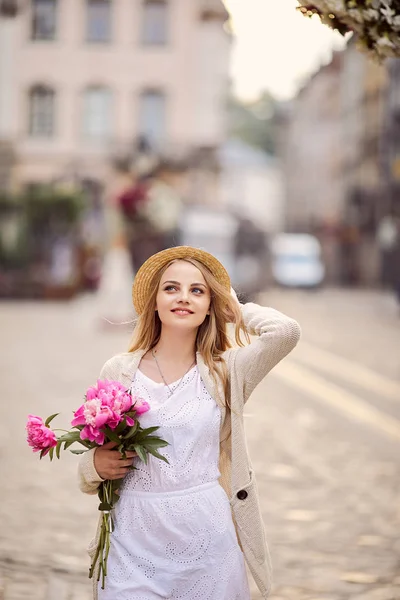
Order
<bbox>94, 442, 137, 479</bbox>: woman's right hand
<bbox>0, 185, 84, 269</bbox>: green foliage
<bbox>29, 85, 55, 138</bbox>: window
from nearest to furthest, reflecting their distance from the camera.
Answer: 1. <bbox>94, 442, 137, 479</bbox>: woman's right hand
2. <bbox>0, 185, 84, 269</bbox>: green foliage
3. <bbox>29, 85, 55, 138</bbox>: window

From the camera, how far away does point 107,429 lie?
3.02 meters

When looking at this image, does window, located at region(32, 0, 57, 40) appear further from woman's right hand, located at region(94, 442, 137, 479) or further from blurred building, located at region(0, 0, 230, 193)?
woman's right hand, located at region(94, 442, 137, 479)

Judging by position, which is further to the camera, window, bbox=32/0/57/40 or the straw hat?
window, bbox=32/0/57/40

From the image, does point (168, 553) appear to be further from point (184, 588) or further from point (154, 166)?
point (154, 166)

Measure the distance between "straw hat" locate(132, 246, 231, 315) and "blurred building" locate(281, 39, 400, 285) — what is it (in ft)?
130

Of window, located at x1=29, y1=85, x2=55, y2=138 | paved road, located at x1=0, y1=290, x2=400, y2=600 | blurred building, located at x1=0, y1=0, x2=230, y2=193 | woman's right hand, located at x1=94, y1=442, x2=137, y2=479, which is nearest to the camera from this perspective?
woman's right hand, located at x1=94, y1=442, x2=137, y2=479

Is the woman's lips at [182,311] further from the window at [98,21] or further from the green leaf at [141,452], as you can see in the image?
the window at [98,21]

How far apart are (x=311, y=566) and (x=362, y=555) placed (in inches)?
14.5

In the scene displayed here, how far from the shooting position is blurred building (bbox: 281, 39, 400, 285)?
157 feet

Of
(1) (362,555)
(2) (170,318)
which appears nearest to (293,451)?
(1) (362,555)

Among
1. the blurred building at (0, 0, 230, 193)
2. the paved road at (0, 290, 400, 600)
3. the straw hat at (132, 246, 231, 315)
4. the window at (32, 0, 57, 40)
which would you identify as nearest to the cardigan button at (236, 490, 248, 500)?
the straw hat at (132, 246, 231, 315)

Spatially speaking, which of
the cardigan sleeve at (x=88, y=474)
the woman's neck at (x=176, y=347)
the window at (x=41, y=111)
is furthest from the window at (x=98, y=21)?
the cardigan sleeve at (x=88, y=474)

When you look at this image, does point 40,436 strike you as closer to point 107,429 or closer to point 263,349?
point 107,429

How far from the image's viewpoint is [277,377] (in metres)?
14.2
